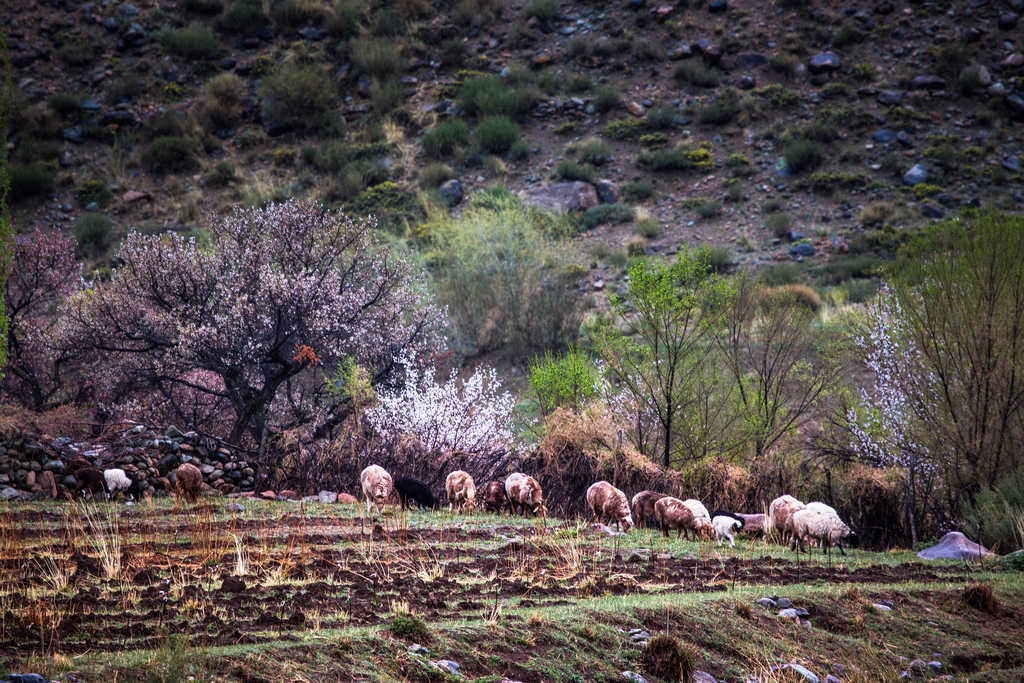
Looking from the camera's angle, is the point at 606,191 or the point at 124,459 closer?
the point at 124,459

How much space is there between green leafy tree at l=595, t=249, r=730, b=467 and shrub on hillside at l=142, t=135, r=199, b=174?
41.9m

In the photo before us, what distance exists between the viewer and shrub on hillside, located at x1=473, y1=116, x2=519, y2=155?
167 ft

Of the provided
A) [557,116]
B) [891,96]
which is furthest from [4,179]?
[891,96]

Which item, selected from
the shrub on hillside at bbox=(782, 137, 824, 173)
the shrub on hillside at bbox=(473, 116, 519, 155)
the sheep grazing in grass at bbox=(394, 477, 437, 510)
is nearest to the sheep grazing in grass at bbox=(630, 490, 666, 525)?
the sheep grazing in grass at bbox=(394, 477, 437, 510)

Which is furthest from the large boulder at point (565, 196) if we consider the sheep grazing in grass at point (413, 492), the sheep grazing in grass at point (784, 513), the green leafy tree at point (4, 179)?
the green leafy tree at point (4, 179)

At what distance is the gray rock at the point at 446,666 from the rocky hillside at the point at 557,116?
111ft

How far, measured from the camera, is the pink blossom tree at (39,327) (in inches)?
782

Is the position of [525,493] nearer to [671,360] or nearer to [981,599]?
[671,360]

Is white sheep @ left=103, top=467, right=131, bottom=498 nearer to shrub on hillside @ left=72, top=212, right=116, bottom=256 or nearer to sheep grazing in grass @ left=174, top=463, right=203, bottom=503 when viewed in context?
sheep grazing in grass @ left=174, top=463, right=203, bottom=503

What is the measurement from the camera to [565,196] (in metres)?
46.2

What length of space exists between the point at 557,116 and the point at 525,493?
146 feet

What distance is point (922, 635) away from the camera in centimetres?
775

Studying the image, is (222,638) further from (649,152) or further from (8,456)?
(649,152)

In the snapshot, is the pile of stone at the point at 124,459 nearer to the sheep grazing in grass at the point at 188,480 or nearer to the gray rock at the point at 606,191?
the sheep grazing in grass at the point at 188,480
